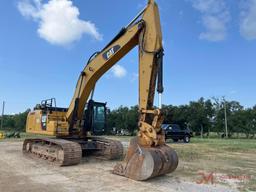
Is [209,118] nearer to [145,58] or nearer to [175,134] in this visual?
[175,134]

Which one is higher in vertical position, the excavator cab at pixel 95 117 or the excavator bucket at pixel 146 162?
the excavator cab at pixel 95 117

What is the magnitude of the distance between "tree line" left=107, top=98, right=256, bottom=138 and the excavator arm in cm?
4094

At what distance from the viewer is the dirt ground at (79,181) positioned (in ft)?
23.2

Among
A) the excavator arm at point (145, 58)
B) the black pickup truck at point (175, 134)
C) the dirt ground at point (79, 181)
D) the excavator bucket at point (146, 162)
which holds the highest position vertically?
the excavator arm at point (145, 58)

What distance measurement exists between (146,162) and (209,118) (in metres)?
49.1

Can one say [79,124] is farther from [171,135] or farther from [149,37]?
[171,135]

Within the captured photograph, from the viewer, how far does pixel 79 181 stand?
25.8 feet

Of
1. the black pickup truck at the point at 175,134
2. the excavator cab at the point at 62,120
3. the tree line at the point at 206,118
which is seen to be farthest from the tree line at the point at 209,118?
the excavator cab at the point at 62,120

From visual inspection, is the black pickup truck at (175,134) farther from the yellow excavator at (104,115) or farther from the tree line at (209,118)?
the tree line at (209,118)

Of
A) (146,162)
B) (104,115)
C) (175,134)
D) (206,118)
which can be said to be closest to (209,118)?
(206,118)

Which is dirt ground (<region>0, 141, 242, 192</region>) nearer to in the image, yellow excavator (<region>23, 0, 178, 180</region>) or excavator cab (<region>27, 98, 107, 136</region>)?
yellow excavator (<region>23, 0, 178, 180</region>)

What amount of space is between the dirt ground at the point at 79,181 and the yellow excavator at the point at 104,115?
338 millimetres

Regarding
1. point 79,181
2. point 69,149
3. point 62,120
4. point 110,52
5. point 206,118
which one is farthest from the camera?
point 206,118

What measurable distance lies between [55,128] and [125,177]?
4.71 meters
